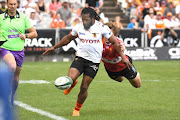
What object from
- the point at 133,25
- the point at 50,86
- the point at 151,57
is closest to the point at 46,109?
the point at 50,86

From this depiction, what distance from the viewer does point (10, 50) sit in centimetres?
723

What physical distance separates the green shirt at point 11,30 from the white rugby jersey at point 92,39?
1.39 metres

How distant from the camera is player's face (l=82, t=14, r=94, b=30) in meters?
6.19

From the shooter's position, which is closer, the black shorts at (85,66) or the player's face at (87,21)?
the player's face at (87,21)

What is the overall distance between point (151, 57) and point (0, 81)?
60.8 feet

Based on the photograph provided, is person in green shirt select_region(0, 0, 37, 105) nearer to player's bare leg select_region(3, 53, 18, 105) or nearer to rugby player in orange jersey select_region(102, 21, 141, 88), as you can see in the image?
player's bare leg select_region(3, 53, 18, 105)

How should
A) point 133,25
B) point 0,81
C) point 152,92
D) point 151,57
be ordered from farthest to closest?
point 133,25 < point 151,57 < point 152,92 < point 0,81

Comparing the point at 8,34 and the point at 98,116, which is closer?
the point at 98,116

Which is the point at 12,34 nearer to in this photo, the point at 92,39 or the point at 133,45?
the point at 92,39

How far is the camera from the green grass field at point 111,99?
Result: 6507 mm

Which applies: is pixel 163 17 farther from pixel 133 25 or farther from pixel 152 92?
pixel 152 92

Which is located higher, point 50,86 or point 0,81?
point 0,81

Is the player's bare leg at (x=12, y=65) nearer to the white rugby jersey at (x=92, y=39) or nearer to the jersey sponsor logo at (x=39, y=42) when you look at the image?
the white rugby jersey at (x=92, y=39)

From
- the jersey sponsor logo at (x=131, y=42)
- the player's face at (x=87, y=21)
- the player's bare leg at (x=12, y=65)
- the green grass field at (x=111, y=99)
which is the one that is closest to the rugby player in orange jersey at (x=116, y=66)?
the green grass field at (x=111, y=99)
